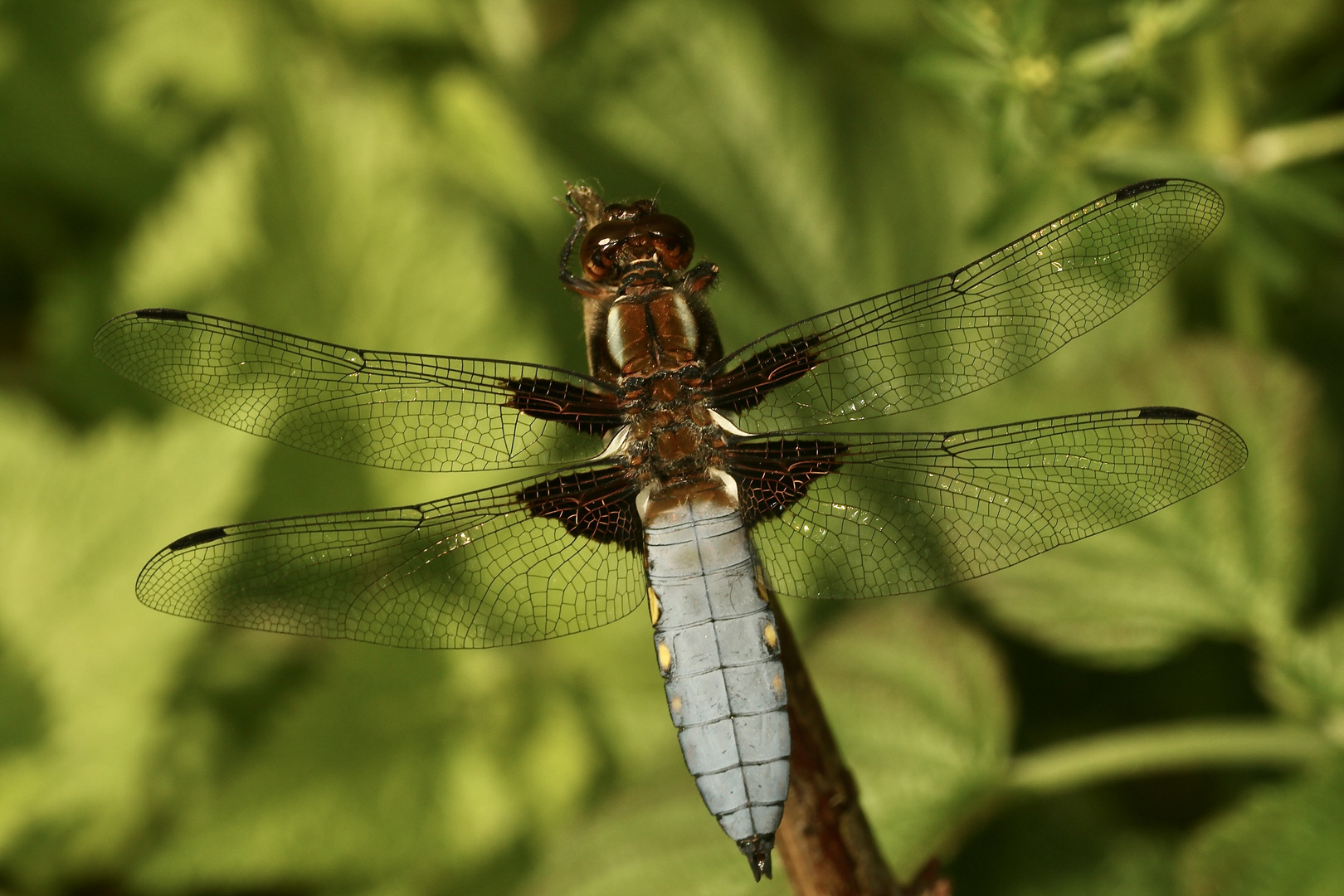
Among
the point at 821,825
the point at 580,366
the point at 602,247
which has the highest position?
the point at 580,366

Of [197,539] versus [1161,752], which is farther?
[1161,752]

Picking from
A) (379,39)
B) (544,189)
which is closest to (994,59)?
(544,189)

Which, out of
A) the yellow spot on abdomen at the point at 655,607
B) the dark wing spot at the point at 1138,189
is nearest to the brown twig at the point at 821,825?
the yellow spot on abdomen at the point at 655,607

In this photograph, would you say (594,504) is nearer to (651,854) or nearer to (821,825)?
(821,825)

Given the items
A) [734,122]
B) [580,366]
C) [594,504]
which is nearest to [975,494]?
[594,504]

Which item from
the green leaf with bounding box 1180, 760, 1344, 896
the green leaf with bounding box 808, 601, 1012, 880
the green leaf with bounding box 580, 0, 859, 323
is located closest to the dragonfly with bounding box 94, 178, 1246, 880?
the green leaf with bounding box 808, 601, 1012, 880

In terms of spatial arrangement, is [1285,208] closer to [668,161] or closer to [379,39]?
[668,161]

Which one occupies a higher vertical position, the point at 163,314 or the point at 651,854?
the point at 163,314
